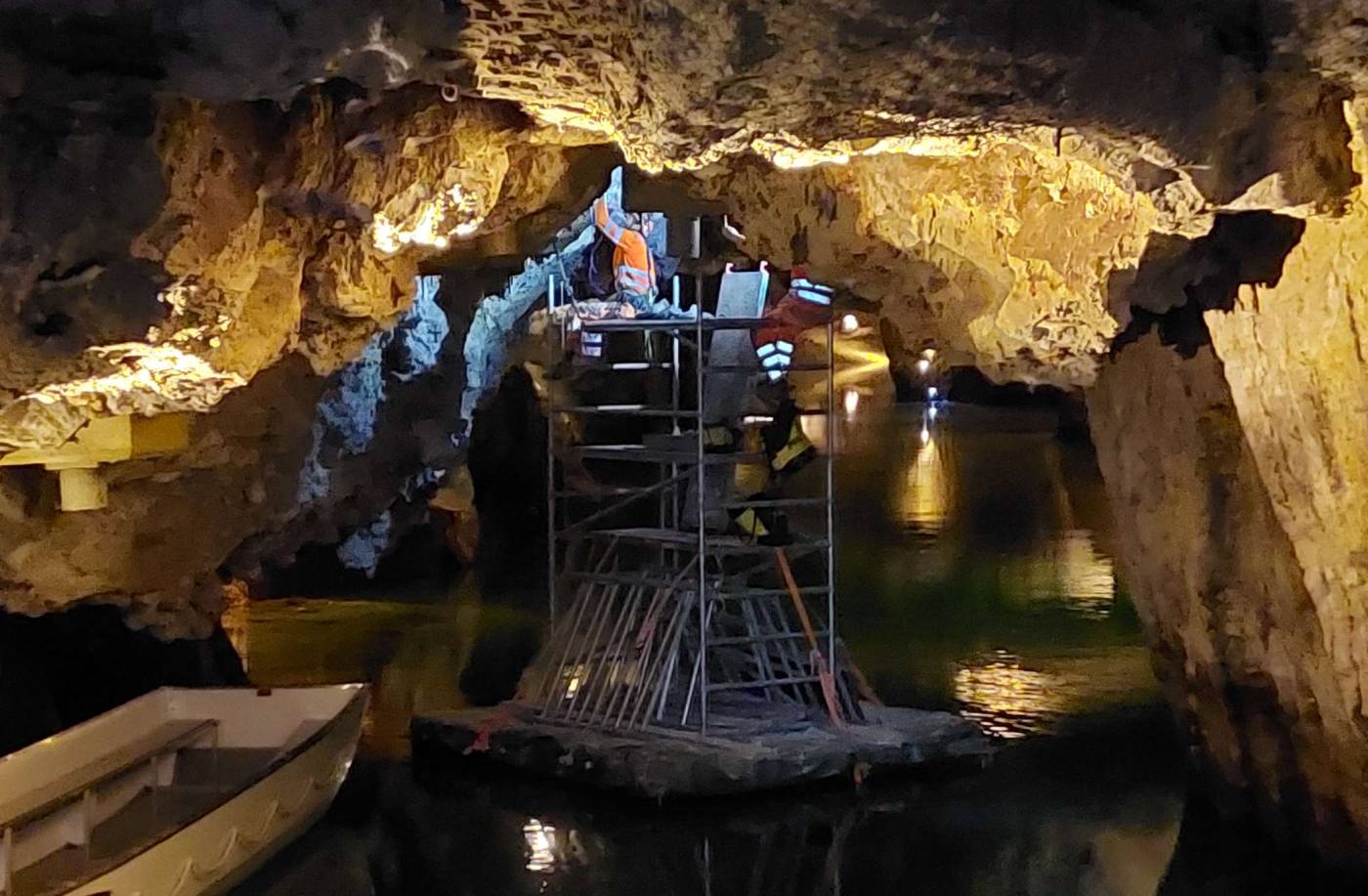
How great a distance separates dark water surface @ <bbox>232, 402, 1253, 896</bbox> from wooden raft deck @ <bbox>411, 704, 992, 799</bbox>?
0.09 metres

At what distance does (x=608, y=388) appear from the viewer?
1098 centimetres

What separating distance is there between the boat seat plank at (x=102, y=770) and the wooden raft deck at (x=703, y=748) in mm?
1124

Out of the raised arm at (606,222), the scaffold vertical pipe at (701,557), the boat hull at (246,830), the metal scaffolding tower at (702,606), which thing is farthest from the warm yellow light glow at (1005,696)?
the raised arm at (606,222)

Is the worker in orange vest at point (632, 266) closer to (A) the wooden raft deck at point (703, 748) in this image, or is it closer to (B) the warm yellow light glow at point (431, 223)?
(A) the wooden raft deck at point (703, 748)

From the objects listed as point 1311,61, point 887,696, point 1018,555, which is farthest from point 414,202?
point 1018,555

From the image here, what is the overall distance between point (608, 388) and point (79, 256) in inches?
298

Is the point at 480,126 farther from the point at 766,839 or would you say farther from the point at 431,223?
the point at 766,839

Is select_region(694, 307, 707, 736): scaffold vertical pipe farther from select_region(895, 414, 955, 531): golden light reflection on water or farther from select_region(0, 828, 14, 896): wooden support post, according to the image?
select_region(895, 414, 955, 531): golden light reflection on water

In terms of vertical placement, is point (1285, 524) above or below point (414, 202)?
below

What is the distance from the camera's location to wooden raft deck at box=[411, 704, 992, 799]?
609 centimetres

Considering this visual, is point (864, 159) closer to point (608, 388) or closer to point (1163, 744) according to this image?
point (1163, 744)

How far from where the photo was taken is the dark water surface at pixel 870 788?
556 centimetres

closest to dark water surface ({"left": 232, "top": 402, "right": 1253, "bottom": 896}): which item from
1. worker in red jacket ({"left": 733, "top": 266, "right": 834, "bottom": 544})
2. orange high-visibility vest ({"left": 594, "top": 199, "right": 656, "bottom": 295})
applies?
worker in red jacket ({"left": 733, "top": 266, "right": 834, "bottom": 544})

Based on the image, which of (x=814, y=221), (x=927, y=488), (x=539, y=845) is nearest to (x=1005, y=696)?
(x=539, y=845)
